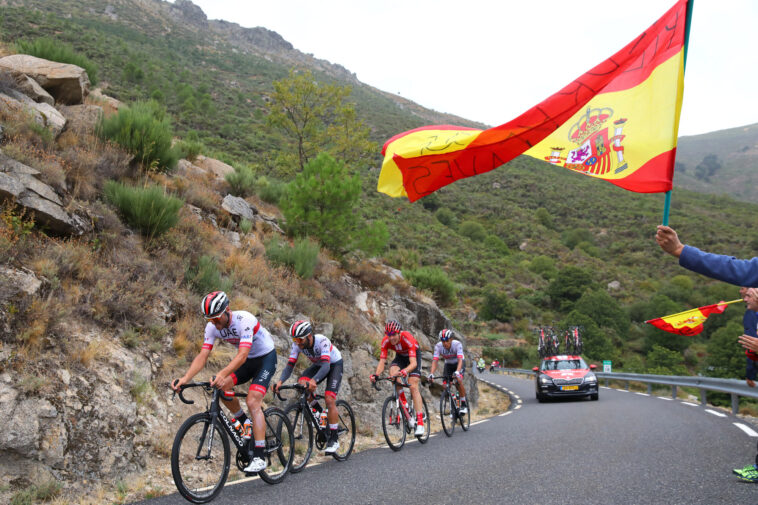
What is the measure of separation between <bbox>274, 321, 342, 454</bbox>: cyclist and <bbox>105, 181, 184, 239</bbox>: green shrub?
4.39m

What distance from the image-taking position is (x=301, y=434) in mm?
6598

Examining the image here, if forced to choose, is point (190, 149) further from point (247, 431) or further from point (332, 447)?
point (247, 431)

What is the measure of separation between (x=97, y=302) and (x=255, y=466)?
142 inches

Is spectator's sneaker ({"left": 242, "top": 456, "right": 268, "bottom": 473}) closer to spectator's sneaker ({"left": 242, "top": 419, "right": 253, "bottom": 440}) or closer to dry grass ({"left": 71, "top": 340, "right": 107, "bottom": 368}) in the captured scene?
spectator's sneaker ({"left": 242, "top": 419, "right": 253, "bottom": 440})

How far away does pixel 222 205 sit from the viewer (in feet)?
44.3

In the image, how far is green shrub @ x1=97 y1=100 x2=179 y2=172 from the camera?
11.5m

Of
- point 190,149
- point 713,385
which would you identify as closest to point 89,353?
point 190,149

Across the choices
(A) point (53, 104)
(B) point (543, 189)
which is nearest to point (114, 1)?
(B) point (543, 189)

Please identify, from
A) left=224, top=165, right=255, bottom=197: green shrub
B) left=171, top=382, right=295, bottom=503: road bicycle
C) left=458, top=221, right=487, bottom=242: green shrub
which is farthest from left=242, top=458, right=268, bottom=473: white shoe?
left=458, top=221, right=487, bottom=242: green shrub

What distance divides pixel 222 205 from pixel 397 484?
10.2 m

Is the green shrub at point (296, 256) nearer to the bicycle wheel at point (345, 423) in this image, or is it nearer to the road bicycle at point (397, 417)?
the road bicycle at point (397, 417)

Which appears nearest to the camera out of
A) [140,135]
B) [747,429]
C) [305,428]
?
[305,428]

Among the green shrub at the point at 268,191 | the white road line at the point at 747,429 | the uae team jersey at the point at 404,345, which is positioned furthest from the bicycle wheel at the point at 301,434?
the green shrub at the point at 268,191

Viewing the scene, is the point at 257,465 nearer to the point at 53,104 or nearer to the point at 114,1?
the point at 53,104
